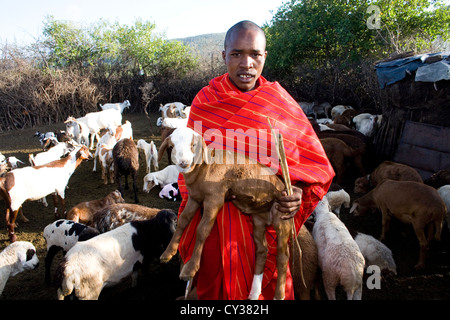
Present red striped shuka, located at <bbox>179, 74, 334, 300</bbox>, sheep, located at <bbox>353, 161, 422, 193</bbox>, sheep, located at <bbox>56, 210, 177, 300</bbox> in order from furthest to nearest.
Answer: sheep, located at <bbox>353, 161, 422, 193</bbox> → sheep, located at <bbox>56, 210, 177, 300</bbox> → red striped shuka, located at <bbox>179, 74, 334, 300</bbox>

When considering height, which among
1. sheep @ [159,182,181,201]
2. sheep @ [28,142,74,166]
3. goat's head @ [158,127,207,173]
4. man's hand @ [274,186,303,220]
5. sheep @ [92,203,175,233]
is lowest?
sheep @ [159,182,181,201]

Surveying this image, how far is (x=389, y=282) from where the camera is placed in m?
4.57

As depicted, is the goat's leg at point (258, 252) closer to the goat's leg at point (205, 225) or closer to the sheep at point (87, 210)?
the goat's leg at point (205, 225)

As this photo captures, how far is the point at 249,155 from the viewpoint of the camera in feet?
6.73

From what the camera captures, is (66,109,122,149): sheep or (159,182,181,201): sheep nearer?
(159,182,181,201): sheep

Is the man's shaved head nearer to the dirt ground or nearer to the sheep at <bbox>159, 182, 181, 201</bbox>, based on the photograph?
the dirt ground

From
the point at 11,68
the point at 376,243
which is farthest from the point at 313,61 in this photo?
the point at 11,68

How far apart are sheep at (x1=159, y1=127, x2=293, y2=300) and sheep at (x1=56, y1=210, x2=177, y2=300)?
2127mm

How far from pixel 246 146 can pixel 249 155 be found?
62 millimetres

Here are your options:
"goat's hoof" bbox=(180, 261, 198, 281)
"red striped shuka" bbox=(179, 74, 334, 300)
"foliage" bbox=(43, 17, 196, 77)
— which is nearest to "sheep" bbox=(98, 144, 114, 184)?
"red striped shuka" bbox=(179, 74, 334, 300)

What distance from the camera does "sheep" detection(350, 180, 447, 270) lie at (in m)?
4.91

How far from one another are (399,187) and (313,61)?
13.6 meters

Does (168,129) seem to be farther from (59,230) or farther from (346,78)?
(346,78)

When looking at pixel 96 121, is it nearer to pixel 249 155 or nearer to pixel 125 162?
pixel 125 162
